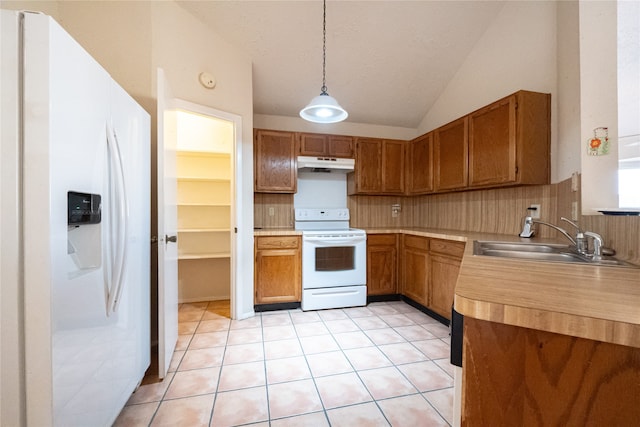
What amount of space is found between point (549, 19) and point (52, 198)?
3.28 meters

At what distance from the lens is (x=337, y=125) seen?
3.57m

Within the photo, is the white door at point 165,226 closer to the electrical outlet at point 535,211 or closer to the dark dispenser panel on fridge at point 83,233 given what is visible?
the dark dispenser panel on fridge at point 83,233

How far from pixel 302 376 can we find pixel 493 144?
7.90 ft

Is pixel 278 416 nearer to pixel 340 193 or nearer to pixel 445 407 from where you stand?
pixel 445 407

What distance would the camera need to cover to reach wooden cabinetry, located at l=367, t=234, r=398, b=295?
3.10m

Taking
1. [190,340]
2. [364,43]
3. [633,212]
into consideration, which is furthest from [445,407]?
[364,43]

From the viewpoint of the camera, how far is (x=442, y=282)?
2.50 metres

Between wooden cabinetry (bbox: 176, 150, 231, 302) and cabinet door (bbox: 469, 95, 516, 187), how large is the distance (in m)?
2.67

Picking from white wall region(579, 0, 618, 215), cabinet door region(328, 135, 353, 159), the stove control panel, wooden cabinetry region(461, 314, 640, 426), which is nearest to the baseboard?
the stove control panel

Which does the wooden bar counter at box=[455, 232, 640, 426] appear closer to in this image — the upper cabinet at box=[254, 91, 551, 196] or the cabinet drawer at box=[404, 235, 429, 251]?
the upper cabinet at box=[254, 91, 551, 196]

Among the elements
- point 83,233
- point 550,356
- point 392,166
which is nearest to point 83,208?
point 83,233

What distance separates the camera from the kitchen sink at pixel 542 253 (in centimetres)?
117

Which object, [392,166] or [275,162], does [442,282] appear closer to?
[392,166]

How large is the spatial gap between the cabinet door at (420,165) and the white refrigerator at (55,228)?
2.96 meters
